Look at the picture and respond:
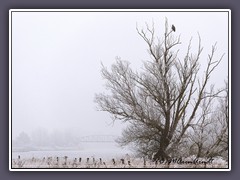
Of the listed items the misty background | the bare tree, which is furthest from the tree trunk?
the misty background

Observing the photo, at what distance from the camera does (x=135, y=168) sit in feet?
8.23

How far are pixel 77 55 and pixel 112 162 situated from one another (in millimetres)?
749

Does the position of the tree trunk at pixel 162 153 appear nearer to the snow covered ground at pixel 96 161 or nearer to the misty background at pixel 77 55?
the snow covered ground at pixel 96 161

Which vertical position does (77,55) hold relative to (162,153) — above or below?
above

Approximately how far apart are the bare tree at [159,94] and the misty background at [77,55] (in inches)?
1.9

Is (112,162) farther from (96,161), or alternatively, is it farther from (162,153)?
(162,153)

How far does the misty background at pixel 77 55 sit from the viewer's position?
2506 mm

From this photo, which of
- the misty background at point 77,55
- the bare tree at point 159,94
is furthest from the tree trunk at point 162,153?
the misty background at point 77,55

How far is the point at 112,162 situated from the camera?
8.20ft

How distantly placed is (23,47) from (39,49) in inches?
4.2

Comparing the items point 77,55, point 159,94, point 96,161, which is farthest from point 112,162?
point 77,55

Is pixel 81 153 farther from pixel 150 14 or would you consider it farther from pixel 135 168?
pixel 150 14

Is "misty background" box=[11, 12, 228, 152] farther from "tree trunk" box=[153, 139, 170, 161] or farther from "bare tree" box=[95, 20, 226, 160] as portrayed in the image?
"tree trunk" box=[153, 139, 170, 161]
